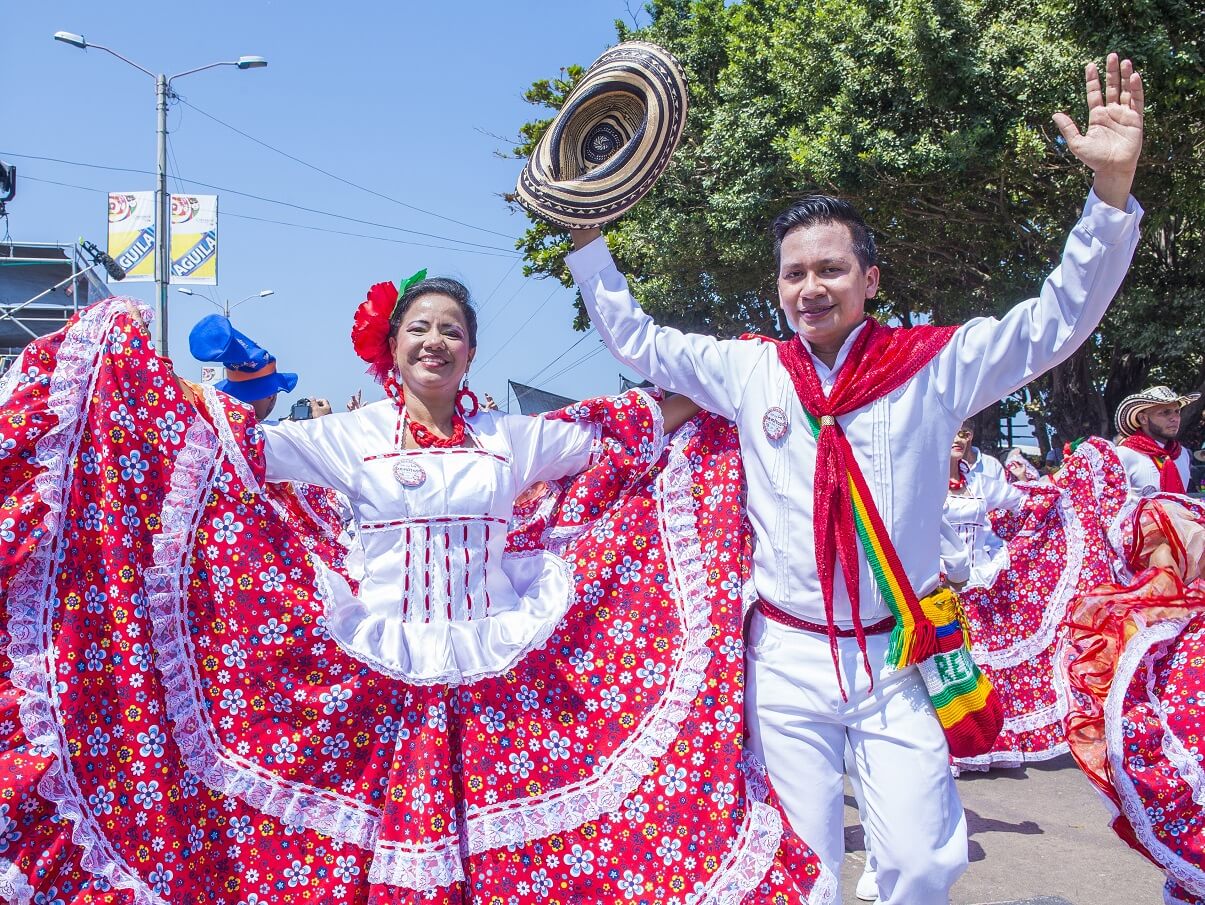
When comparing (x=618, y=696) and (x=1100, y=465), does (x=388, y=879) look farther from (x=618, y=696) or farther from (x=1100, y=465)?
(x=1100, y=465)

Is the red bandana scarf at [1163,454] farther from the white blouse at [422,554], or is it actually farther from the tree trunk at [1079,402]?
the tree trunk at [1079,402]

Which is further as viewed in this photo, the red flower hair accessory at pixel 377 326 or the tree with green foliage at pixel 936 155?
the tree with green foliage at pixel 936 155

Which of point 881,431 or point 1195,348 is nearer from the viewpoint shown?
point 881,431

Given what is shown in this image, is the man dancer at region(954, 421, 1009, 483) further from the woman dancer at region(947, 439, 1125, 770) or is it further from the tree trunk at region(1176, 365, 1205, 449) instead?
the tree trunk at region(1176, 365, 1205, 449)

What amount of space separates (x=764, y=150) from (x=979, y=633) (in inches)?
339

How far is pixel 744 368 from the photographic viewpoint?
285 cm

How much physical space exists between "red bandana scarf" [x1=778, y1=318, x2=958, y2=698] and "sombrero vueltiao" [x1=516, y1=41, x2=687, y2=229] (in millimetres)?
748

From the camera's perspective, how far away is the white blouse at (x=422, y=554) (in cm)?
284

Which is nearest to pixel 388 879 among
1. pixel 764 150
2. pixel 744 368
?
pixel 744 368

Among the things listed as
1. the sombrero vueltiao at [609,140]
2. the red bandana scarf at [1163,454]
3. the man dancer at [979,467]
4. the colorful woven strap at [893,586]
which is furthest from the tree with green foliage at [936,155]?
the colorful woven strap at [893,586]

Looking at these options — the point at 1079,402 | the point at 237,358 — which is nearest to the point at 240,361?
the point at 237,358

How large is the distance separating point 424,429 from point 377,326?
0.39 meters

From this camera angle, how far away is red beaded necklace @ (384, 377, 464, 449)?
3047 millimetres

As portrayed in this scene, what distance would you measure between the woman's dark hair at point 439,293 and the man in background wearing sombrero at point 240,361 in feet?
2.43
